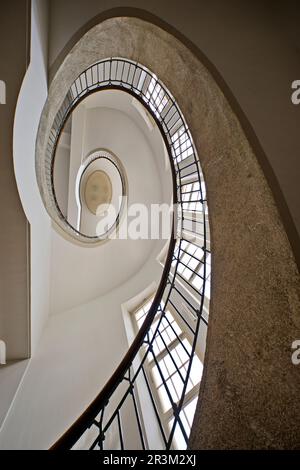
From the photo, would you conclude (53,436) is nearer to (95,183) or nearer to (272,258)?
(272,258)

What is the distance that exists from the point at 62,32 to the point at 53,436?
5.48 m

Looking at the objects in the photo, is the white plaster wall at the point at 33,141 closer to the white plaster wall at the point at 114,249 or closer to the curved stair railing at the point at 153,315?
the curved stair railing at the point at 153,315

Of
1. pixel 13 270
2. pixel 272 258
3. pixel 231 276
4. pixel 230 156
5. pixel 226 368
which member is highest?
pixel 230 156

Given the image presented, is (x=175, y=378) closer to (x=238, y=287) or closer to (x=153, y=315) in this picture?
(x=153, y=315)

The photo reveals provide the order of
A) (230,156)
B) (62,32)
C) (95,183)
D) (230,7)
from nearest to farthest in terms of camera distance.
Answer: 1. (230,7)
2. (230,156)
3. (62,32)
4. (95,183)

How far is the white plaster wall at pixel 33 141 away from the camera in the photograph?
265cm

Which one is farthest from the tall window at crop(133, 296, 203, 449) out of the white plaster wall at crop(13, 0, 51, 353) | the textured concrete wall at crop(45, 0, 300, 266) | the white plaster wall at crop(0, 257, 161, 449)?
the white plaster wall at crop(13, 0, 51, 353)

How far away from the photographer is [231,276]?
7.01ft

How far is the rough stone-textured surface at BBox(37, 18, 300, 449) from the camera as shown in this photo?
163 centimetres

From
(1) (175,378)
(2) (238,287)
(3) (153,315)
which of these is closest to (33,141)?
(3) (153,315)

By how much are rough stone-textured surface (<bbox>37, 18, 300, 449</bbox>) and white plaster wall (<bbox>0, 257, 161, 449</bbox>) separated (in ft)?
9.30

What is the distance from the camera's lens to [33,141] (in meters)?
3.35

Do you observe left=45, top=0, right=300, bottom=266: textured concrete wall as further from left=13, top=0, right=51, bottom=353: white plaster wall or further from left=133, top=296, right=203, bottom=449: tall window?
left=133, top=296, right=203, bottom=449: tall window

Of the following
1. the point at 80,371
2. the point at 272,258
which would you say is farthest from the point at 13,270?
the point at 272,258
